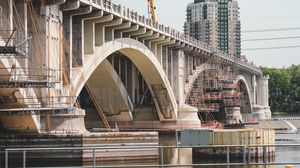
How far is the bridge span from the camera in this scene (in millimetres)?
39188

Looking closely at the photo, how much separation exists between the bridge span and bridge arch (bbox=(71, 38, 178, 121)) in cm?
8

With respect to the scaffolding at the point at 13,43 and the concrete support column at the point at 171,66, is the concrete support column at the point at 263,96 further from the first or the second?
the scaffolding at the point at 13,43

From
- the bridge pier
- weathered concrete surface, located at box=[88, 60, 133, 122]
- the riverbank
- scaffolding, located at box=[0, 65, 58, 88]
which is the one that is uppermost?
scaffolding, located at box=[0, 65, 58, 88]

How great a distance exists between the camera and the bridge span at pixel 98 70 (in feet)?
129

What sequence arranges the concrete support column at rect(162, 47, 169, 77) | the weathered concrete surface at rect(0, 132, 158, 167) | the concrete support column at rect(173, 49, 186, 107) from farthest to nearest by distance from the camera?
the concrete support column at rect(173, 49, 186, 107)
the concrete support column at rect(162, 47, 169, 77)
the weathered concrete surface at rect(0, 132, 158, 167)

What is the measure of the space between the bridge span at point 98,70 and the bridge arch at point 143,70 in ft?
0.26

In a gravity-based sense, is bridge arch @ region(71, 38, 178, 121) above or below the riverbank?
above

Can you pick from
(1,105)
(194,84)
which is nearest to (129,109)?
(194,84)

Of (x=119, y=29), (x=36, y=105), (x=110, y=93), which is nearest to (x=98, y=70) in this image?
(x=110, y=93)

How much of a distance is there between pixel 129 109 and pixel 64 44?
29603 millimetres

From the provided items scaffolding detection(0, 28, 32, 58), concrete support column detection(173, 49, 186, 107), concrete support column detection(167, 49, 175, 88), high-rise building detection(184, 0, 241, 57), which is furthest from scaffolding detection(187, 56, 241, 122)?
high-rise building detection(184, 0, 241, 57)

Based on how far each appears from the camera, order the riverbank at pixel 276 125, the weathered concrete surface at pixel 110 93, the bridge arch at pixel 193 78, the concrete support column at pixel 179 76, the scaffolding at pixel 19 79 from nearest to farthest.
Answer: the scaffolding at pixel 19 79 → the weathered concrete surface at pixel 110 93 → the concrete support column at pixel 179 76 → the bridge arch at pixel 193 78 → the riverbank at pixel 276 125

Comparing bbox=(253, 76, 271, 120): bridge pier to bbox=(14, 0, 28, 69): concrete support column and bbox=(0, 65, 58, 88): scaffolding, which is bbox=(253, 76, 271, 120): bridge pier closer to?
bbox=(14, 0, 28, 69): concrete support column

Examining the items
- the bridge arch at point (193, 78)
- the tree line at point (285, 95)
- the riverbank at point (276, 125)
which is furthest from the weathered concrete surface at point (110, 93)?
the tree line at point (285, 95)
